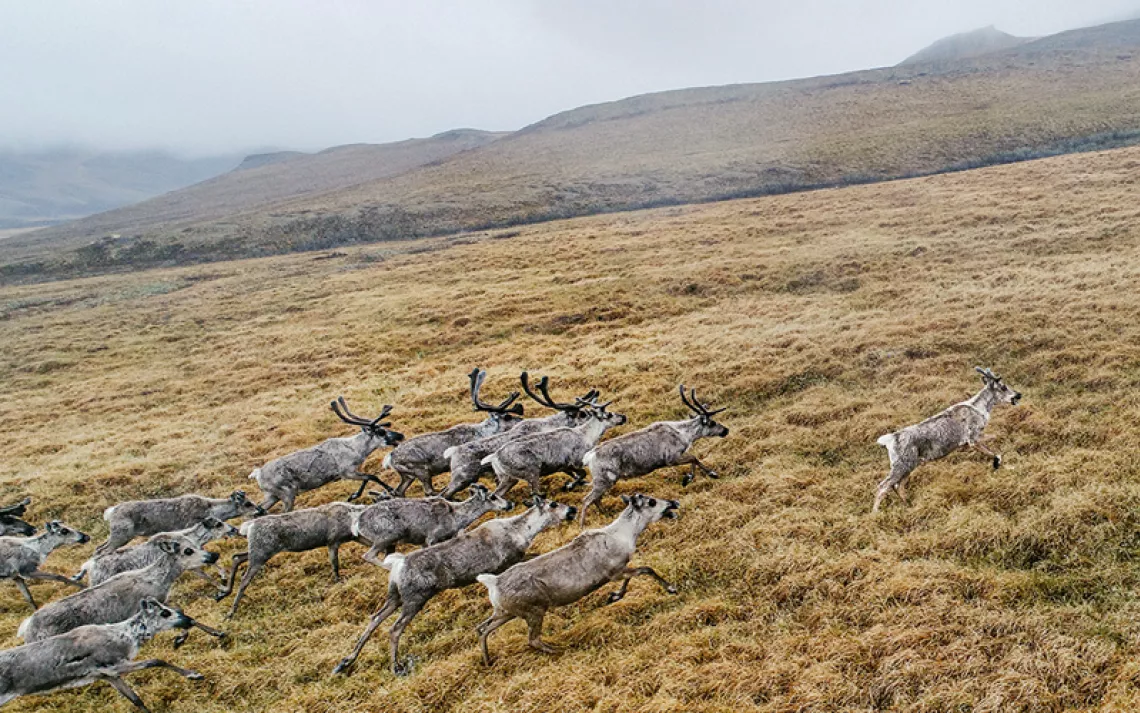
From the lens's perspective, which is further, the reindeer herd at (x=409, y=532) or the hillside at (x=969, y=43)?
the hillside at (x=969, y=43)

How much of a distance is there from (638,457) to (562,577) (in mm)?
3517

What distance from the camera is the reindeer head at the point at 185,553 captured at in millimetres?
8891

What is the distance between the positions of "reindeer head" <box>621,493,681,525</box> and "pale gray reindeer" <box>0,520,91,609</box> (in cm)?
924

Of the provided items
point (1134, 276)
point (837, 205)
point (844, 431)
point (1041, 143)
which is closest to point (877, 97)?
point (1041, 143)

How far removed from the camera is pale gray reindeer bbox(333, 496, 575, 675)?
24.5 ft

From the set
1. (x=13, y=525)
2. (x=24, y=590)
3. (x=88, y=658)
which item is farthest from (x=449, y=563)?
(x=13, y=525)

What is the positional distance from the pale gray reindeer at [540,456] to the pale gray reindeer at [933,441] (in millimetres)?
4989

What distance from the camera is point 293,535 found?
366 inches

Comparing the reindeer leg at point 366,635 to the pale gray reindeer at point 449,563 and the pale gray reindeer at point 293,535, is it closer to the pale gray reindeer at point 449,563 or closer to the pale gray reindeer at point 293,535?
the pale gray reindeer at point 449,563

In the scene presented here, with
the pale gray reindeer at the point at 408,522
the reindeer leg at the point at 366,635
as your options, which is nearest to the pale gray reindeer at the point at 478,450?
the pale gray reindeer at the point at 408,522

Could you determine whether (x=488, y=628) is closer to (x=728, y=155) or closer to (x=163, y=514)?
(x=163, y=514)

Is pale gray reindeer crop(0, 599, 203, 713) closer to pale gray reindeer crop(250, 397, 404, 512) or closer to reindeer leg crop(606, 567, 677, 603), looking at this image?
pale gray reindeer crop(250, 397, 404, 512)

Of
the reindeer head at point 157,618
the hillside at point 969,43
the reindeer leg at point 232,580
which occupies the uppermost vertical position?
the hillside at point 969,43

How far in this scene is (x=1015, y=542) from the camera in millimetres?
7562
